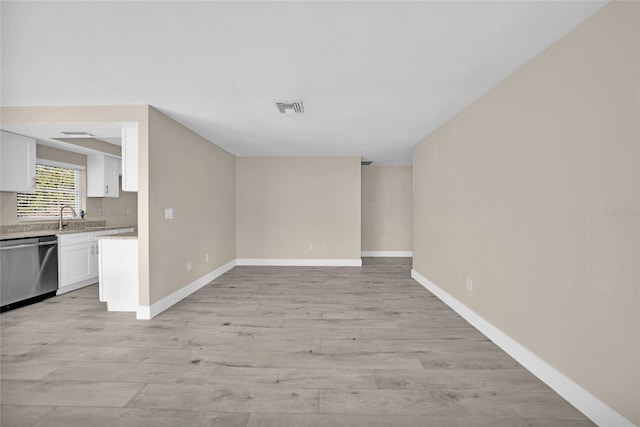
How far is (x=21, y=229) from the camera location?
4.30 metres

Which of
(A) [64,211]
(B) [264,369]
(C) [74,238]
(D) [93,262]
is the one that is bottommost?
(B) [264,369]

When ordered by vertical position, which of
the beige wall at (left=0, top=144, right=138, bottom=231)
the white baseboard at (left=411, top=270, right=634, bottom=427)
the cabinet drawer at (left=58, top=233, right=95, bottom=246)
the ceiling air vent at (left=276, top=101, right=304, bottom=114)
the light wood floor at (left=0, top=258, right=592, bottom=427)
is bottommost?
the light wood floor at (left=0, top=258, right=592, bottom=427)

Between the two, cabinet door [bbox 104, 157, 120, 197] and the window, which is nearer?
the window

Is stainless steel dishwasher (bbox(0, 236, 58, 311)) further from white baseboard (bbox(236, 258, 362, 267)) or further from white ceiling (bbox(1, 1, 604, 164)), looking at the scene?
white baseboard (bbox(236, 258, 362, 267))

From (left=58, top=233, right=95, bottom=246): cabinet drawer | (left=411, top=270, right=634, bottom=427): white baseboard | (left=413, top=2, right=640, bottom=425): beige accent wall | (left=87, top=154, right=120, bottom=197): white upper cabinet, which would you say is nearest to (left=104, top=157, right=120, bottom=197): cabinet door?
(left=87, top=154, right=120, bottom=197): white upper cabinet

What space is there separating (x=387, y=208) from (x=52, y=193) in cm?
703

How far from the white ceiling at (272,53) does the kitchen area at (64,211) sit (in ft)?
3.15

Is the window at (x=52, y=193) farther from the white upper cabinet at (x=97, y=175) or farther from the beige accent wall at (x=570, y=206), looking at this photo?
the beige accent wall at (x=570, y=206)

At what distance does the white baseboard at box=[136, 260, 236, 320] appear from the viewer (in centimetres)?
338

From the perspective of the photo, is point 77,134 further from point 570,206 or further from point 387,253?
point 387,253

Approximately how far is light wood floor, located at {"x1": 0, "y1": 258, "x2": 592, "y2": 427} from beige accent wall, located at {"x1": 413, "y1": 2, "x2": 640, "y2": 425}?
1.26 feet

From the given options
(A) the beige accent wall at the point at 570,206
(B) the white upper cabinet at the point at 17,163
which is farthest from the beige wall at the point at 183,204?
(A) the beige accent wall at the point at 570,206

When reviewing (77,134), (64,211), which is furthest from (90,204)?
(77,134)

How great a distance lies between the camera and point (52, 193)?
4859 millimetres
